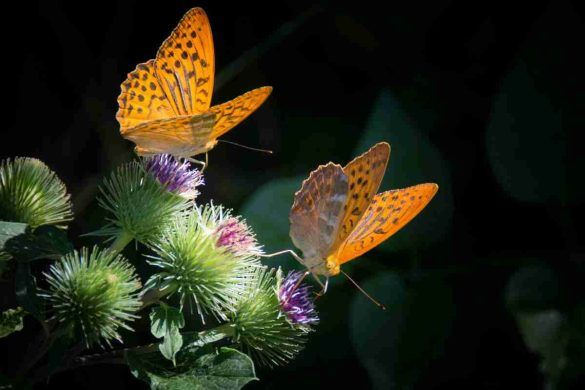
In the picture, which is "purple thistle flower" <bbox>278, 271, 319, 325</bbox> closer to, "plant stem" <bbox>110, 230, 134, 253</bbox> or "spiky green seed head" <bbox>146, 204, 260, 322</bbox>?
"spiky green seed head" <bbox>146, 204, 260, 322</bbox>

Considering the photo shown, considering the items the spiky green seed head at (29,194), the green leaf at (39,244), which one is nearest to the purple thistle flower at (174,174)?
the spiky green seed head at (29,194)

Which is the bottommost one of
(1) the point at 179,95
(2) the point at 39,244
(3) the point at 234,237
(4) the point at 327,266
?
(4) the point at 327,266

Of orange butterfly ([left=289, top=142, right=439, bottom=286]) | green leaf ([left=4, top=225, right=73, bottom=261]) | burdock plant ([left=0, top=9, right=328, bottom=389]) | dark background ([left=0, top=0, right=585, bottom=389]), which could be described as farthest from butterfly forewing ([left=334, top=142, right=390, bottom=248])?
green leaf ([left=4, top=225, right=73, bottom=261])

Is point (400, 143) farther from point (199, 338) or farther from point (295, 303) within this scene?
point (199, 338)

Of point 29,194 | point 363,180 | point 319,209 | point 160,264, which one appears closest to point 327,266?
point 319,209

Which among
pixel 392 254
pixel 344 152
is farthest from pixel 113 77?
pixel 392 254

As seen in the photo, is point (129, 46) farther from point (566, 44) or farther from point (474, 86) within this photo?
point (566, 44)
